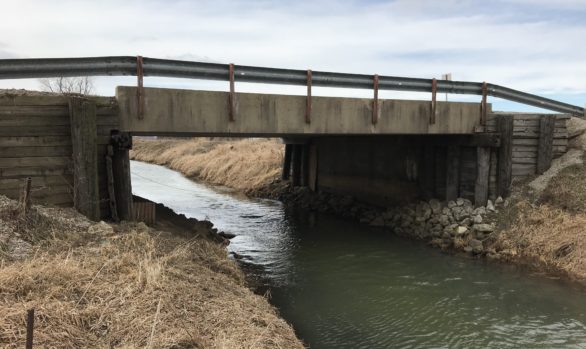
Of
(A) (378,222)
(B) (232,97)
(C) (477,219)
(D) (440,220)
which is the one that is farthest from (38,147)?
(A) (378,222)

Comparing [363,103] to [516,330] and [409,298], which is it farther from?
[516,330]

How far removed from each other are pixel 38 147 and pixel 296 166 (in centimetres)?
1765

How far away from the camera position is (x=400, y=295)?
10.4 metres

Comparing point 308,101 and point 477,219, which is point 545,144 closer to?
point 477,219

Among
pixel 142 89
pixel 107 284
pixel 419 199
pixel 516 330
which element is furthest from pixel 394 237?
pixel 107 284

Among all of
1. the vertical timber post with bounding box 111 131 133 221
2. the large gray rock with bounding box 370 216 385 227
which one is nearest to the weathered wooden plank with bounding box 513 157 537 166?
the large gray rock with bounding box 370 216 385 227

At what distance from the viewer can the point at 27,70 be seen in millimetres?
9430

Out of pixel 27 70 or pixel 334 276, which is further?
pixel 334 276

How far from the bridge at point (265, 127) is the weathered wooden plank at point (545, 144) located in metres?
0.03

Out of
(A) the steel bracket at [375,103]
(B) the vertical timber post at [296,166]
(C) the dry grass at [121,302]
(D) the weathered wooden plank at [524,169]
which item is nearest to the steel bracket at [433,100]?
(A) the steel bracket at [375,103]

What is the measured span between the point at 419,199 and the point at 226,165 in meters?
19.4

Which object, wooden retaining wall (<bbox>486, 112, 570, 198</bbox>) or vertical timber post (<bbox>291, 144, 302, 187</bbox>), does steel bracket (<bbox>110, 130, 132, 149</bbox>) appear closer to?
wooden retaining wall (<bbox>486, 112, 570, 198</bbox>)

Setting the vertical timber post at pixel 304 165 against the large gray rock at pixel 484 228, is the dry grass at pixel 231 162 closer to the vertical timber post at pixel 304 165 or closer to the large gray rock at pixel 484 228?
the vertical timber post at pixel 304 165

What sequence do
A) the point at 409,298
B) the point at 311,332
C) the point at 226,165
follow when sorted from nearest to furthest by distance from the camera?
the point at 311,332 → the point at 409,298 → the point at 226,165
